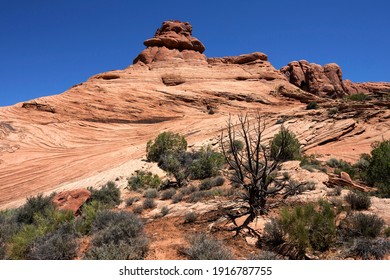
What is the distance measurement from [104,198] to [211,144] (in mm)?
10299

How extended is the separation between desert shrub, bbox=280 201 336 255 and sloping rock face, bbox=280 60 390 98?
4391 centimetres

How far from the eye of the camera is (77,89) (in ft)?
95.3

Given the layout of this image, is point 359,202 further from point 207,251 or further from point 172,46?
point 172,46

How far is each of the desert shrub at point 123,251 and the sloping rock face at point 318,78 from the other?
45.3 meters

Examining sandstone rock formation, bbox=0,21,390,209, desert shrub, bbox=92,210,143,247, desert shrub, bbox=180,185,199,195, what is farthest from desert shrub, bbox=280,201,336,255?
sandstone rock formation, bbox=0,21,390,209

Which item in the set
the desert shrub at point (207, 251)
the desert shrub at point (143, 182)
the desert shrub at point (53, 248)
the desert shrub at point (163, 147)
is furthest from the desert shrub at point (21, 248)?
the desert shrub at point (163, 147)

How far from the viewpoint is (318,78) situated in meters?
46.9

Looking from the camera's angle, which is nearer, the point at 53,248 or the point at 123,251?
the point at 123,251

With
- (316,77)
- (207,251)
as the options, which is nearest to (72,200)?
(207,251)

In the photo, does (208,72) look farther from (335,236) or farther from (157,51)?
(335,236)

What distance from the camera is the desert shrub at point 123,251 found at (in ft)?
13.9

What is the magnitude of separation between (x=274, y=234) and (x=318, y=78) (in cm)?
4798

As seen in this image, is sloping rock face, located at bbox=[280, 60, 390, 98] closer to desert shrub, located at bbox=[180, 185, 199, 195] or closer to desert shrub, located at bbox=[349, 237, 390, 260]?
desert shrub, located at bbox=[180, 185, 199, 195]
